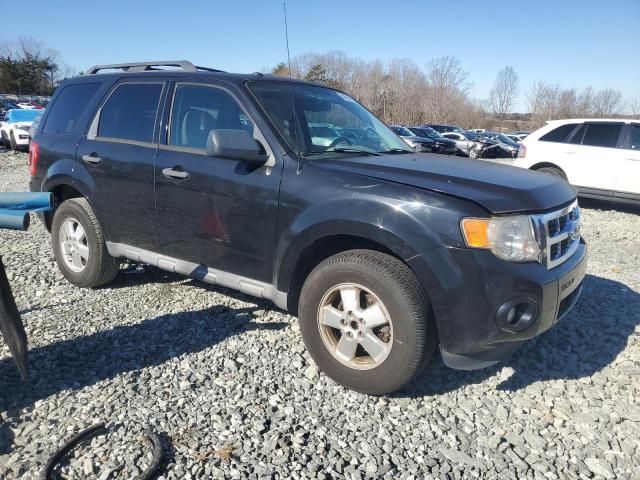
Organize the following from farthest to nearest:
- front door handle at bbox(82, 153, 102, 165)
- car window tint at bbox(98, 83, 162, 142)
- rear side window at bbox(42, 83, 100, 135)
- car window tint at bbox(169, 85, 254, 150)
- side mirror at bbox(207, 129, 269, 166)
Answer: rear side window at bbox(42, 83, 100, 135) < front door handle at bbox(82, 153, 102, 165) < car window tint at bbox(98, 83, 162, 142) < car window tint at bbox(169, 85, 254, 150) < side mirror at bbox(207, 129, 269, 166)

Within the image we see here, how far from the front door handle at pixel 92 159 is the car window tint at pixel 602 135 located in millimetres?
8860

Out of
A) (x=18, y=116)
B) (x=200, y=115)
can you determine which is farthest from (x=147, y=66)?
(x=18, y=116)

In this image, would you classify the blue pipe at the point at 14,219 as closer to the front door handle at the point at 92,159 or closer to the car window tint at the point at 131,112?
the car window tint at the point at 131,112

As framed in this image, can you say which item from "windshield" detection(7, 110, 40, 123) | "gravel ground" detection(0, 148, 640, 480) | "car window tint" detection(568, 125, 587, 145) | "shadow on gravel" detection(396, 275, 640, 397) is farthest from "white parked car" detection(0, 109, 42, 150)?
"shadow on gravel" detection(396, 275, 640, 397)

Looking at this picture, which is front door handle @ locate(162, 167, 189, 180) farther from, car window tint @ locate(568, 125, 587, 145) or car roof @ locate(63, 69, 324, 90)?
car window tint @ locate(568, 125, 587, 145)

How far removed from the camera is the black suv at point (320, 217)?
8.56 feet

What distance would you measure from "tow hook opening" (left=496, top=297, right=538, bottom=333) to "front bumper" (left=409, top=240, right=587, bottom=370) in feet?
0.05

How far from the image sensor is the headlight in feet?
8.36

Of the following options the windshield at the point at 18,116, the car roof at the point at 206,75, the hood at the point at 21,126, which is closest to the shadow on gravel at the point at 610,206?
the car roof at the point at 206,75

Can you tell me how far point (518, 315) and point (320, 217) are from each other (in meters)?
1.24

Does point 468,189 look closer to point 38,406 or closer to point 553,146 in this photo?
point 38,406

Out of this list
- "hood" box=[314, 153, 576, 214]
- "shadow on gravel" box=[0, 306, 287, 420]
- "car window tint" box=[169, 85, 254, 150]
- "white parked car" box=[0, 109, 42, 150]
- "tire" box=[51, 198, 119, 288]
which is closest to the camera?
"hood" box=[314, 153, 576, 214]

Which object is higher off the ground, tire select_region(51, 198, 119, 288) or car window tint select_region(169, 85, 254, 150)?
car window tint select_region(169, 85, 254, 150)

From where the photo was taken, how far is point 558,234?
286 centimetres
